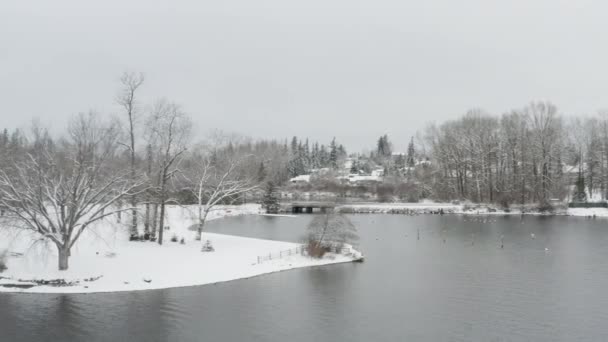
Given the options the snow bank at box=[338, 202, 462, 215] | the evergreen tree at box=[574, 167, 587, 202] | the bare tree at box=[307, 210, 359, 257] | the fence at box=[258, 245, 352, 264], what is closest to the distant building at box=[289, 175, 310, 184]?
the snow bank at box=[338, 202, 462, 215]

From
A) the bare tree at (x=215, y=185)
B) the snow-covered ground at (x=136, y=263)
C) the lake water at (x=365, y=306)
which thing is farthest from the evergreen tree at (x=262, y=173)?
the lake water at (x=365, y=306)

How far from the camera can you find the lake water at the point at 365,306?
869 inches

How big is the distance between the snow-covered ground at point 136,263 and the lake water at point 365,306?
3.96 ft

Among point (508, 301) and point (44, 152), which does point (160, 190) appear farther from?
point (508, 301)

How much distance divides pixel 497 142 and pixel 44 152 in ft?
293

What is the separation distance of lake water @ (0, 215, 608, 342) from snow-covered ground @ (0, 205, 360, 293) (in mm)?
1208

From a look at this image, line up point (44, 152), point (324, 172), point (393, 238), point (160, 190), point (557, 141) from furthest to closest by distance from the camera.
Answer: point (324, 172) → point (557, 141) → point (393, 238) → point (160, 190) → point (44, 152)

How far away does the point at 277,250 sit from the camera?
4028 centimetres

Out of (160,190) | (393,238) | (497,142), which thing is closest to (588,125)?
(497,142)

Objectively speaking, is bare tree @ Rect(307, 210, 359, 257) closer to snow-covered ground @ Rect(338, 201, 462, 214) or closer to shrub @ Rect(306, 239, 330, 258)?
shrub @ Rect(306, 239, 330, 258)

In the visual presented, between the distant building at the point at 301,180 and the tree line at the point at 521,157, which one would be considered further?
the distant building at the point at 301,180

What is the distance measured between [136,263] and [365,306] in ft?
51.3

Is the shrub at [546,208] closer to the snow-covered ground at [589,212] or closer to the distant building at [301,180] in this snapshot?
the snow-covered ground at [589,212]

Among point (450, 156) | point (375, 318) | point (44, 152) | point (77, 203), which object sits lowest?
point (375, 318)
